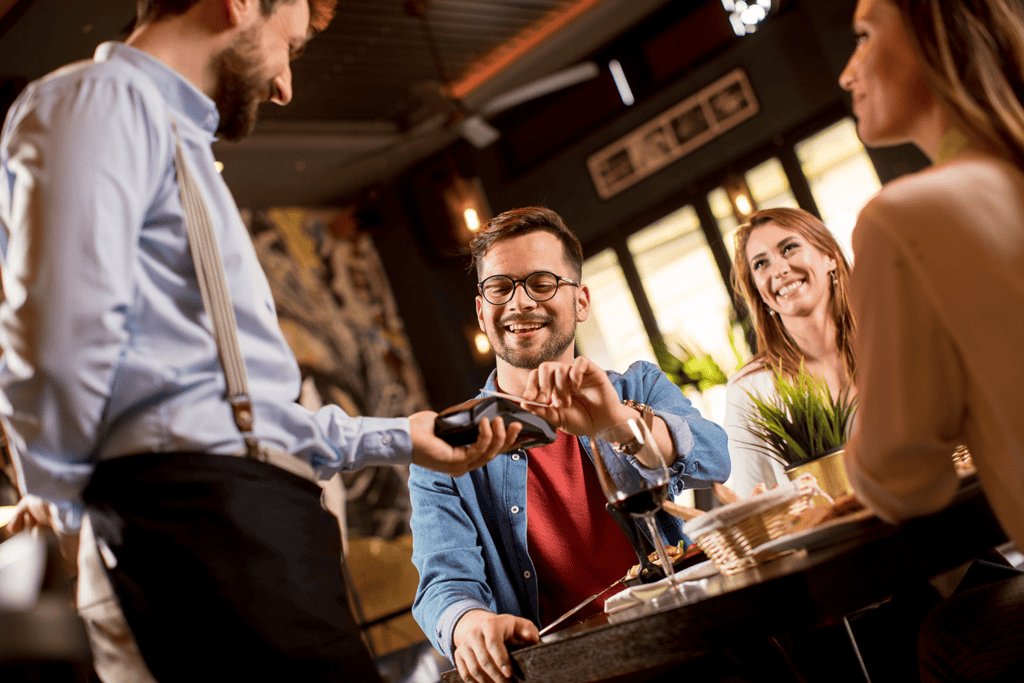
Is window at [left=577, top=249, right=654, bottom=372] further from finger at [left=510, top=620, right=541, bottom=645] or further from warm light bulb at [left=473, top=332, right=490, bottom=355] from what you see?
finger at [left=510, top=620, right=541, bottom=645]

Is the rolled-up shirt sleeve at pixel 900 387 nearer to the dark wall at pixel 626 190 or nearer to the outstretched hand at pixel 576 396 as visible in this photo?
the outstretched hand at pixel 576 396

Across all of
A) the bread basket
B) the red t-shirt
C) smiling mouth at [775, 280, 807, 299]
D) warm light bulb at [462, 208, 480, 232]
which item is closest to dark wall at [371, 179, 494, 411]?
warm light bulb at [462, 208, 480, 232]

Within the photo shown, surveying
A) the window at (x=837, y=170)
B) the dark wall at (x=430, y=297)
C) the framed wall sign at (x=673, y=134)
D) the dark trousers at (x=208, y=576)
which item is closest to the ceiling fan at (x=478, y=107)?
the framed wall sign at (x=673, y=134)

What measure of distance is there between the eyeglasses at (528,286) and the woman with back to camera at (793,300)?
682 millimetres

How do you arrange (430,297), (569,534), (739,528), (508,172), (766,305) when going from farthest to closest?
(430,297), (508,172), (766,305), (569,534), (739,528)

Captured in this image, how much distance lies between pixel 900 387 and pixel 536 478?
1135 mm

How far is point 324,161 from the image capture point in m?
6.48

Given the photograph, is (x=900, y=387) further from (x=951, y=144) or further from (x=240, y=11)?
(x=240, y=11)

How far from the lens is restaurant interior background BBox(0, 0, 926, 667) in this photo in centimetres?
531

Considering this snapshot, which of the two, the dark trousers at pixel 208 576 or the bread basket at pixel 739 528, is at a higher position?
the dark trousers at pixel 208 576

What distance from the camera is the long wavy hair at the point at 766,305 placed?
231 cm

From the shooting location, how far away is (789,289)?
7.64 feet

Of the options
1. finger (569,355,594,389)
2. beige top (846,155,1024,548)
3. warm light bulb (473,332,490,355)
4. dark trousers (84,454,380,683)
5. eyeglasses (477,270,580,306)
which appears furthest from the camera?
warm light bulb (473,332,490,355)

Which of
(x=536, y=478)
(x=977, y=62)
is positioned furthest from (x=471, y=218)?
(x=977, y=62)
